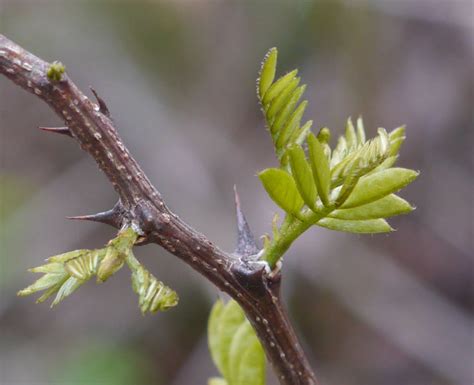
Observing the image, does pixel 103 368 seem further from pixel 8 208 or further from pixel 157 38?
pixel 157 38

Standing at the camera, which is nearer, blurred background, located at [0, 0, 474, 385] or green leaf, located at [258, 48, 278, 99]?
green leaf, located at [258, 48, 278, 99]

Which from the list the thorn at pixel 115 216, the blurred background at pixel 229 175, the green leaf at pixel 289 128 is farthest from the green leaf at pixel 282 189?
the blurred background at pixel 229 175

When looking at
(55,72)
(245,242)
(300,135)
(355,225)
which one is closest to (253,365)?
(245,242)

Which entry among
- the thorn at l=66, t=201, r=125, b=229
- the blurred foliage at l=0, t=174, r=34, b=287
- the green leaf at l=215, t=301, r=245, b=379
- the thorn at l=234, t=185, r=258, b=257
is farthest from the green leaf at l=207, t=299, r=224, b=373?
the blurred foliage at l=0, t=174, r=34, b=287

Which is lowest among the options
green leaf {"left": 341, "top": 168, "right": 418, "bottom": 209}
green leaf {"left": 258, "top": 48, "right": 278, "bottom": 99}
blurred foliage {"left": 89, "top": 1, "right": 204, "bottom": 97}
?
green leaf {"left": 341, "top": 168, "right": 418, "bottom": 209}

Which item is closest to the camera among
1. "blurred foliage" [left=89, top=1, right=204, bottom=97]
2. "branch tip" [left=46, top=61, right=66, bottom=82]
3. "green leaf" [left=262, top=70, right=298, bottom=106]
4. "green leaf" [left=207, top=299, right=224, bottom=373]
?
"branch tip" [left=46, top=61, right=66, bottom=82]

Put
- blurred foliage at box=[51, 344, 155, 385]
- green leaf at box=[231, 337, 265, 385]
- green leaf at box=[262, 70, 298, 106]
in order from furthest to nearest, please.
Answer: blurred foliage at box=[51, 344, 155, 385] → green leaf at box=[231, 337, 265, 385] → green leaf at box=[262, 70, 298, 106]

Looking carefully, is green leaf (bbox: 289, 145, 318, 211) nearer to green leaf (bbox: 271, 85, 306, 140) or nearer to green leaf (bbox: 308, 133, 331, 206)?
green leaf (bbox: 308, 133, 331, 206)

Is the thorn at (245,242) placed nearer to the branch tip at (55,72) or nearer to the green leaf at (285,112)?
the green leaf at (285,112)

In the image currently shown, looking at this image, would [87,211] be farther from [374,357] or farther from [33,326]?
[374,357]

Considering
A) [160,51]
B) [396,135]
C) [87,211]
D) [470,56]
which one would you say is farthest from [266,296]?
[160,51]
